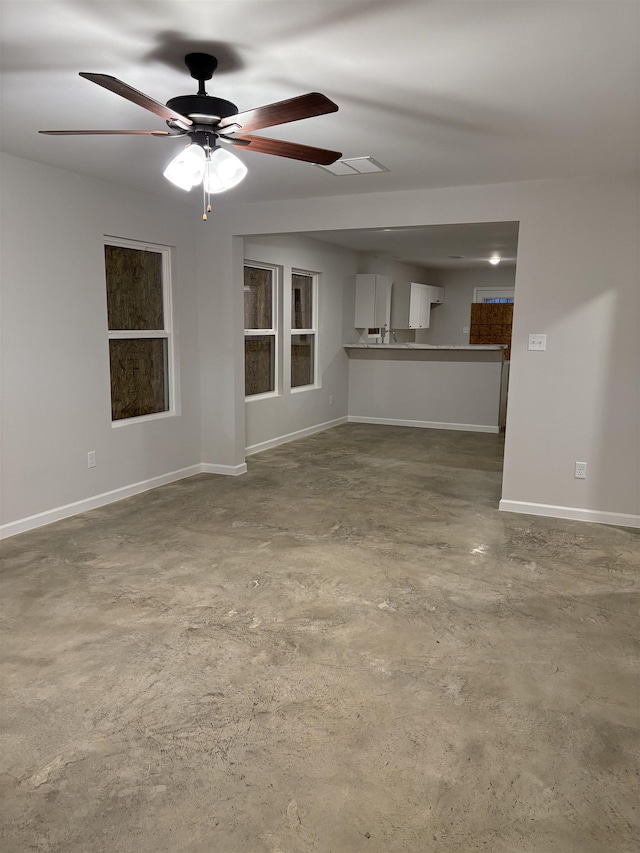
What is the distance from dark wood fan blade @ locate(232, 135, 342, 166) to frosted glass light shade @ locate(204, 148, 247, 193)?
0.39ft

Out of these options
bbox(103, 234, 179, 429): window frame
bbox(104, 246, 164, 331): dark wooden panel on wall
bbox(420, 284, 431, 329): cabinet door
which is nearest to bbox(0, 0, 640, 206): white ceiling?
bbox(104, 246, 164, 331): dark wooden panel on wall

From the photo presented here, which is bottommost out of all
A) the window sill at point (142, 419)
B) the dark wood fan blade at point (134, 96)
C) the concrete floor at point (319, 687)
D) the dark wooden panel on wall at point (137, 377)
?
the concrete floor at point (319, 687)

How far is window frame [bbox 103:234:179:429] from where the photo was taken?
4.90 meters

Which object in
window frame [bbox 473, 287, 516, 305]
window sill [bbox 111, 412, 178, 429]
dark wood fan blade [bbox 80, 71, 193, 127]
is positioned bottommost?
window sill [bbox 111, 412, 178, 429]

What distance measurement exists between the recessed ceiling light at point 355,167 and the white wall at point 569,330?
2.52 ft

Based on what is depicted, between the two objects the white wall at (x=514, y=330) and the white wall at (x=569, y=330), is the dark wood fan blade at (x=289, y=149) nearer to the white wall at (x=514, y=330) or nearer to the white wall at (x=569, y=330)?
the white wall at (x=514, y=330)

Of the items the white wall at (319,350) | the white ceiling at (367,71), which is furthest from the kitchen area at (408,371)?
the white ceiling at (367,71)

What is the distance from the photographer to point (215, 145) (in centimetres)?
254

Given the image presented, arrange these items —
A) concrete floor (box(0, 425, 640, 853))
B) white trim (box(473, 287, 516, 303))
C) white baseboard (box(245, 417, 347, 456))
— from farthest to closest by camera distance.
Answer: white trim (box(473, 287, 516, 303))
white baseboard (box(245, 417, 347, 456))
concrete floor (box(0, 425, 640, 853))

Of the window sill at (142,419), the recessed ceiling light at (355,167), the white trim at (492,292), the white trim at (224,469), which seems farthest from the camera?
the white trim at (492,292)

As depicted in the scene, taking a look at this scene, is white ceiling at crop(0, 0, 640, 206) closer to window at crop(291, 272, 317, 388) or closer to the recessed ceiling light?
the recessed ceiling light

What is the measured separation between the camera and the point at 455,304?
11.7 m

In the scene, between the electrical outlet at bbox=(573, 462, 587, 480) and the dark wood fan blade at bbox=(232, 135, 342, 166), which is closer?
the dark wood fan blade at bbox=(232, 135, 342, 166)

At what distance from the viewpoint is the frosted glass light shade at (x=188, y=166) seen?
2.61 metres
